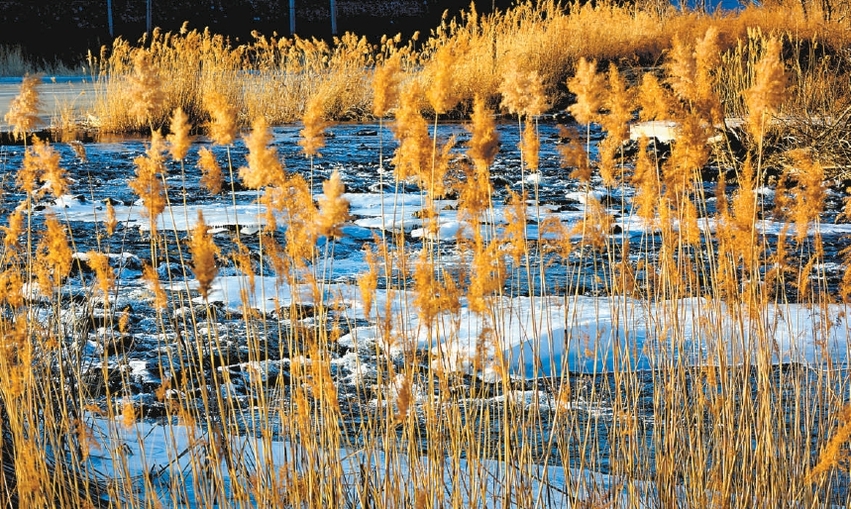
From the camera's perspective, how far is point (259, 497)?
5.90 feet

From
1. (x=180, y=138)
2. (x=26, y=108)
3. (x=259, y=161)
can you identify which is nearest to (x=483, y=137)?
(x=259, y=161)

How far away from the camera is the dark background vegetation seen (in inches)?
830

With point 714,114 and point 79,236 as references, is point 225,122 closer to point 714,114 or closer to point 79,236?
point 714,114

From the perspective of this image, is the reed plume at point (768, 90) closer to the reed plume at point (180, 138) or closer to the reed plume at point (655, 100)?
the reed plume at point (655, 100)

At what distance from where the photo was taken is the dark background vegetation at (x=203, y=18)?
21.1 metres

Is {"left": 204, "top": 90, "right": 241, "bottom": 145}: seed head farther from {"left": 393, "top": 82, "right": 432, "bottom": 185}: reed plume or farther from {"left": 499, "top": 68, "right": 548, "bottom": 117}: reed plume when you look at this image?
{"left": 499, "top": 68, "right": 548, "bottom": 117}: reed plume

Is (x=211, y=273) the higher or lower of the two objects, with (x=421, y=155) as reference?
lower

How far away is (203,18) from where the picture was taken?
24062 millimetres

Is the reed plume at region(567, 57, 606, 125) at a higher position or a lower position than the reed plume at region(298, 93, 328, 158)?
higher

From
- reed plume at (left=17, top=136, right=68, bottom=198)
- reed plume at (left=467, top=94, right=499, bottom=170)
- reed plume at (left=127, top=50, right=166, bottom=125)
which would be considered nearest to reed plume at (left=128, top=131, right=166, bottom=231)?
reed plume at (left=127, top=50, right=166, bottom=125)

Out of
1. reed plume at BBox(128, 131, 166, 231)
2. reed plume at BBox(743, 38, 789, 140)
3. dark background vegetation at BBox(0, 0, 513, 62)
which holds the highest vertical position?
dark background vegetation at BBox(0, 0, 513, 62)

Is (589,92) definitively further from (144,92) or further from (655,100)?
(144,92)

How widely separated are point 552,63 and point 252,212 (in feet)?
22.2

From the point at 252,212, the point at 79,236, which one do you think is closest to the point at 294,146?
the point at 252,212
